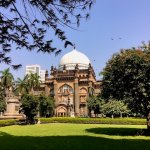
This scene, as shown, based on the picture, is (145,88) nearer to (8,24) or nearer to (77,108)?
(8,24)

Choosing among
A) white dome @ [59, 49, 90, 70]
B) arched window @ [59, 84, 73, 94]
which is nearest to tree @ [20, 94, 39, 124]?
arched window @ [59, 84, 73, 94]

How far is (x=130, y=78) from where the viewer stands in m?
30.9

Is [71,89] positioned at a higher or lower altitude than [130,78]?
higher

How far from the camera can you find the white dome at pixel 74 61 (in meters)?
95.9

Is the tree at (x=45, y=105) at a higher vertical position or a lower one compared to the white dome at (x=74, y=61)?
lower

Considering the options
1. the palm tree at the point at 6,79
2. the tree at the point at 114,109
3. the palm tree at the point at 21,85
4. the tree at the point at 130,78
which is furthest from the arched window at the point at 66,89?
the tree at the point at 130,78

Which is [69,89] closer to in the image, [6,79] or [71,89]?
[71,89]

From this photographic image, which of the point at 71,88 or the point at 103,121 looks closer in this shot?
the point at 103,121

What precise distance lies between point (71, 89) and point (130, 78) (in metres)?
60.4

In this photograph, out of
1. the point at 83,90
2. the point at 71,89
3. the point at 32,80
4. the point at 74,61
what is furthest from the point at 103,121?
the point at 74,61

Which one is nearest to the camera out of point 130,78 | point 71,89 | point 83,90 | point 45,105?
point 130,78

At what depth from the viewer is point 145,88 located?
30.6 meters

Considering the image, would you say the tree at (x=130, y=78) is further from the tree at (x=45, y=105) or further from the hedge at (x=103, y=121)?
the tree at (x=45, y=105)

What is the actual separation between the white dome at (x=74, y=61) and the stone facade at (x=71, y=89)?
2780 millimetres
